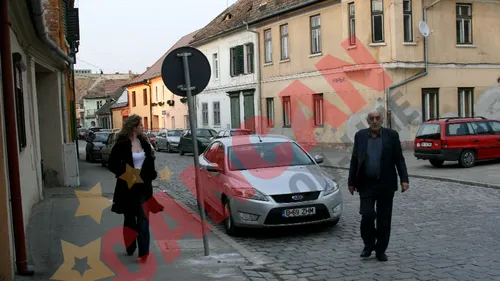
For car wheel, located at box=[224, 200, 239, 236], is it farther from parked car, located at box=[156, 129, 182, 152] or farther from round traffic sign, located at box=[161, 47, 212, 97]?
parked car, located at box=[156, 129, 182, 152]

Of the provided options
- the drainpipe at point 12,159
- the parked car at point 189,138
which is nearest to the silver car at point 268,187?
the drainpipe at point 12,159

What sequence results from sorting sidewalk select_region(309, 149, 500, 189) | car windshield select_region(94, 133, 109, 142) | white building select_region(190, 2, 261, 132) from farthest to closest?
white building select_region(190, 2, 261, 132) < car windshield select_region(94, 133, 109, 142) < sidewalk select_region(309, 149, 500, 189)

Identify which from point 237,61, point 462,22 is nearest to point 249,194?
point 462,22

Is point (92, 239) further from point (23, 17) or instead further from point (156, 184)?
point (156, 184)

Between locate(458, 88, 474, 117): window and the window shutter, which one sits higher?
the window shutter

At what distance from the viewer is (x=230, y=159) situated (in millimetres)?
9406

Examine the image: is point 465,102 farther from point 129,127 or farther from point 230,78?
point 129,127

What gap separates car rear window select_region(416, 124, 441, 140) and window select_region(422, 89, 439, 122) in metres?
7.25

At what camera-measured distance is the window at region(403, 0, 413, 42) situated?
2444 cm

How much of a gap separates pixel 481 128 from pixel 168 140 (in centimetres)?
2043

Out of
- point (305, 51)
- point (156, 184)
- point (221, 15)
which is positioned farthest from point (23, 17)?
point (221, 15)

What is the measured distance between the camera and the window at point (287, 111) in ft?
97.8

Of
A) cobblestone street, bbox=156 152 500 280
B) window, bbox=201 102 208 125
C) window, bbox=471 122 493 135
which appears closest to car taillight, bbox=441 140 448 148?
window, bbox=471 122 493 135

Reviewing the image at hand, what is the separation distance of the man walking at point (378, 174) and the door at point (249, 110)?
26.4 metres
